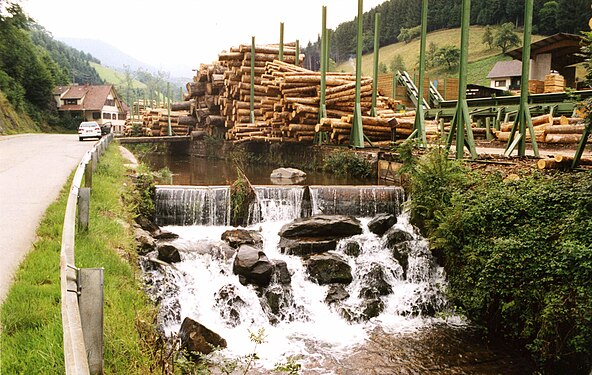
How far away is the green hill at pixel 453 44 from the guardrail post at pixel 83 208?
54596 millimetres

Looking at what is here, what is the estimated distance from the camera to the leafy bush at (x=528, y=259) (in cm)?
655

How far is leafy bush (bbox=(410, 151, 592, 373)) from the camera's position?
6.55 meters

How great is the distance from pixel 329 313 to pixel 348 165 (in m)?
7.99

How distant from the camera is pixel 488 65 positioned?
61.9 meters

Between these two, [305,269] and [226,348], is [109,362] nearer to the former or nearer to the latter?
[226,348]

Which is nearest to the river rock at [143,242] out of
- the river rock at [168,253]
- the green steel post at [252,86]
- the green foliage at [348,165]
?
the river rock at [168,253]

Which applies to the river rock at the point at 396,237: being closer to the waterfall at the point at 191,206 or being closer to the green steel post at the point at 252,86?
the waterfall at the point at 191,206

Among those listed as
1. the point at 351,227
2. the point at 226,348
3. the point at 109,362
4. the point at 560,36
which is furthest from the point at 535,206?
the point at 560,36

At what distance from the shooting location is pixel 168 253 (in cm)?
920

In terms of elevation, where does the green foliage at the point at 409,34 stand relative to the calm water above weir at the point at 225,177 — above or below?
above

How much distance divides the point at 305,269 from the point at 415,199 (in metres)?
2.92

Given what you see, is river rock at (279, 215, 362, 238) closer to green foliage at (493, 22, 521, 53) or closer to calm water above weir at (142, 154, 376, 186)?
calm water above weir at (142, 154, 376, 186)

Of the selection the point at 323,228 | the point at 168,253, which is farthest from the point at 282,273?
the point at 168,253

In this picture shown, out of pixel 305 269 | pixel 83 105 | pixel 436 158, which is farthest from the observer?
pixel 83 105
